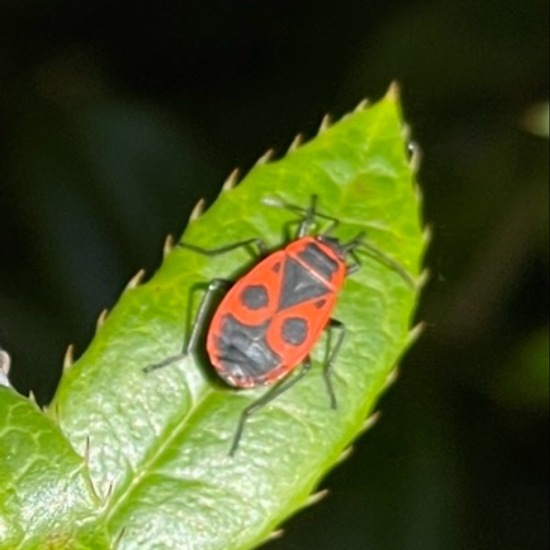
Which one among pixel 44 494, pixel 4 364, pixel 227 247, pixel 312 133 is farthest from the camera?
pixel 312 133

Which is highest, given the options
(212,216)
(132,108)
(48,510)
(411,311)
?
(132,108)

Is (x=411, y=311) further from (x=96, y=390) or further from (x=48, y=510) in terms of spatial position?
(x=48, y=510)

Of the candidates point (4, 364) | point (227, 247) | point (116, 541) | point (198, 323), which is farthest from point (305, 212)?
point (116, 541)

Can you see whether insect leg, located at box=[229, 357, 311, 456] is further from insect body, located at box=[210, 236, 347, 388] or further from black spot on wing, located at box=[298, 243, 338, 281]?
black spot on wing, located at box=[298, 243, 338, 281]

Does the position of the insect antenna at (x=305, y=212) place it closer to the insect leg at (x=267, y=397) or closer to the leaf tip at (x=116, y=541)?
the insect leg at (x=267, y=397)

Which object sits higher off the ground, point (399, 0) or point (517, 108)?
point (399, 0)

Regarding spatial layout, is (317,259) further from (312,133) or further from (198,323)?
(312,133)

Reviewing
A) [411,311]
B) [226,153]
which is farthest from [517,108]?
[411,311]
